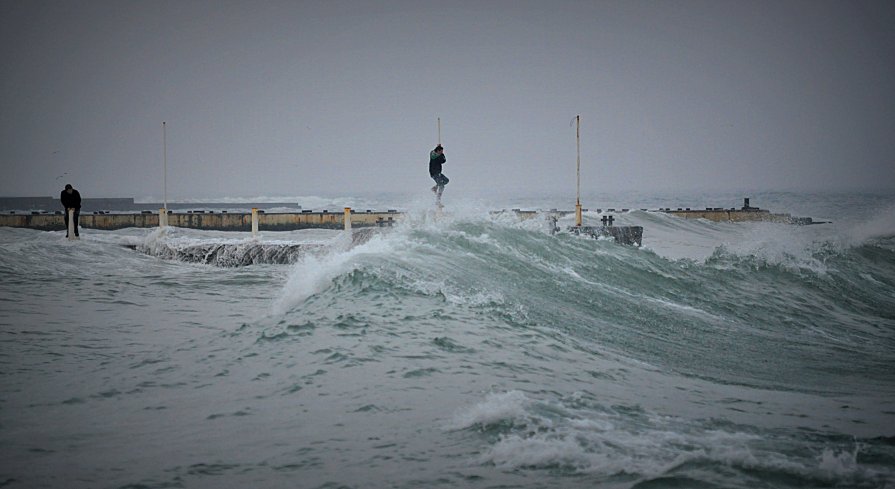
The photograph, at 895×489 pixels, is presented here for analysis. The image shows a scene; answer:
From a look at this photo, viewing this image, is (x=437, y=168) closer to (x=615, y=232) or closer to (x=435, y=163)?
(x=435, y=163)

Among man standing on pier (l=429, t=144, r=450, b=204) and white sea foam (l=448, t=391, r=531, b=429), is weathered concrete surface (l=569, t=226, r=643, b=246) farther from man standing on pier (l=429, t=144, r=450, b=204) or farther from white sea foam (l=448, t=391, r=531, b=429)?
white sea foam (l=448, t=391, r=531, b=429)

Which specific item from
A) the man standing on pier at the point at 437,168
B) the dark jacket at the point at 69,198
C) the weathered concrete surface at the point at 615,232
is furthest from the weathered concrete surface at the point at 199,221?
the weathered concrete surface at the point at 615,232

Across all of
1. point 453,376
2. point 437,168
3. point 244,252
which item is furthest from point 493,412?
point 244,252

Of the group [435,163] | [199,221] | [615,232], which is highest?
[435,163]

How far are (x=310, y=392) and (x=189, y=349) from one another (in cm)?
240

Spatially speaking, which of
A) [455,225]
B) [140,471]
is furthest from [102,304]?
[140,471]

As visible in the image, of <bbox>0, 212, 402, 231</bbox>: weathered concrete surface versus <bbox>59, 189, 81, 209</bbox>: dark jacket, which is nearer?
<bbox>59, 189, 81, 209</bbox>: dark jacket

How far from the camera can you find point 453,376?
5918 millimetres

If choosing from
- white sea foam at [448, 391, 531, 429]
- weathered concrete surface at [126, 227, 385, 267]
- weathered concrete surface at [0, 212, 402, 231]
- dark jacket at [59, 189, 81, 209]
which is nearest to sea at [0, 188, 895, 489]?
white sea foam at [448, 391, 531, 429]

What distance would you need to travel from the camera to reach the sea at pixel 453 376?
4.12 m

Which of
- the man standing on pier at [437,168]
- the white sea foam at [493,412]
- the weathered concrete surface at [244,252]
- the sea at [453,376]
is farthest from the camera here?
the weathered concrete surface at [244,252]

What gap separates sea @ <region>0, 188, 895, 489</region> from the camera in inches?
162

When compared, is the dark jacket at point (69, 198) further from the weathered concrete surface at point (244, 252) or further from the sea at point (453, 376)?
the sea at point (453, 376)

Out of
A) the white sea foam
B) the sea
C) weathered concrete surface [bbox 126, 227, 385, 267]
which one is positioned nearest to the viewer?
the sea
